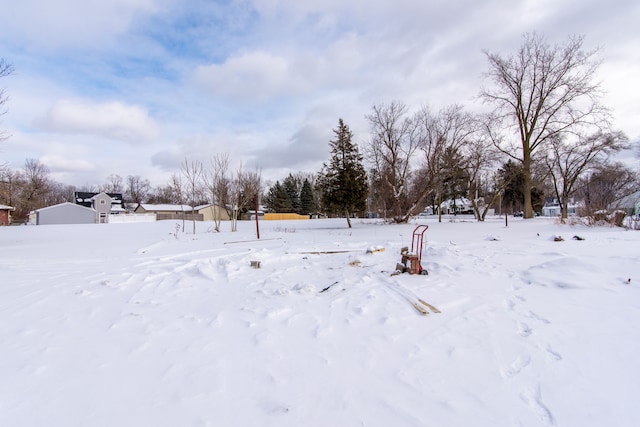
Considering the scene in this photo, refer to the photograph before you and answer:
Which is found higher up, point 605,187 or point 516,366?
point 605,187

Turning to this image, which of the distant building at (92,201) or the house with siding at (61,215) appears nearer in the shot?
the house with siding at (61,215)

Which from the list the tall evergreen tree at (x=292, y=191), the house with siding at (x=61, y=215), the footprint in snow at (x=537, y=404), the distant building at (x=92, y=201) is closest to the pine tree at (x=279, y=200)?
the tall evergreen tree at (x=292, y=191)

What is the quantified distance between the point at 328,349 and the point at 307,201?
52.1 meters

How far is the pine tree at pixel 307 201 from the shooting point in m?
54.7

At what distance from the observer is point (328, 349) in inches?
122

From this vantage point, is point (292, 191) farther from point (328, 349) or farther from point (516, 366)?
point (516, 366)

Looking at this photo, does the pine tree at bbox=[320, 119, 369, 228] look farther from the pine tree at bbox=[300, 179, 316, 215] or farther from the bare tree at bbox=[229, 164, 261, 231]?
the pine tree at bbox=[300, 179, 316, 215]

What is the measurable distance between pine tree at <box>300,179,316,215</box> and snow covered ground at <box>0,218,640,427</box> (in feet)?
160

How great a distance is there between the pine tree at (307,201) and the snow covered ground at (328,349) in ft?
160

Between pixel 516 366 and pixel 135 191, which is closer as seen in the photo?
pixel 516 366

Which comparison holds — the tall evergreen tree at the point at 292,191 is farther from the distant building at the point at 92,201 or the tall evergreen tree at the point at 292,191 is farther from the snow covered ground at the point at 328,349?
the snow covered ground at the point at 328,349

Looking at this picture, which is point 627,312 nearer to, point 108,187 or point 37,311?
point 37,311

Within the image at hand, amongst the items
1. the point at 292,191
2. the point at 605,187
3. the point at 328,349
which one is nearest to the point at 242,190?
the point at 328,349

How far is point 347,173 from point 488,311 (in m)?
17.7
